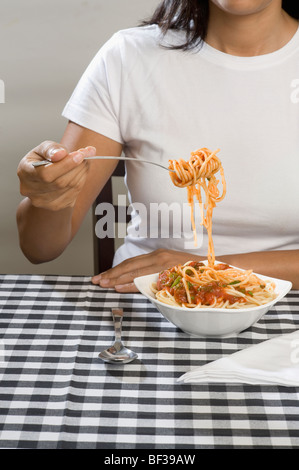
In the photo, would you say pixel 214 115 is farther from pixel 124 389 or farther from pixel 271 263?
pixel 124 389

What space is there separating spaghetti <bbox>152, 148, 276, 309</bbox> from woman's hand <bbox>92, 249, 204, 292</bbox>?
160 millimetres

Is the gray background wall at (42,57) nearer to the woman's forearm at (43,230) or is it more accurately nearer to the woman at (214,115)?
the woman at (214,115)

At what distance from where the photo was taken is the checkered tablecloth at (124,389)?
37.3 inches

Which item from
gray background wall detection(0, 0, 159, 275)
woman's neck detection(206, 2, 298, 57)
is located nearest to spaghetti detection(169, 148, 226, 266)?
woman's neck detection(206, 2, 298, 57)

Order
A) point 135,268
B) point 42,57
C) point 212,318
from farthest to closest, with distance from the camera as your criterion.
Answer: point 42,57 < point 135,268 < point 212,318

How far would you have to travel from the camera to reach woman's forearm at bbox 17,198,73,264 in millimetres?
1578

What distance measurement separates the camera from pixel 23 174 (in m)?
1.32

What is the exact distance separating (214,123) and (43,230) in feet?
1.84

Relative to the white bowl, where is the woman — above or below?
above

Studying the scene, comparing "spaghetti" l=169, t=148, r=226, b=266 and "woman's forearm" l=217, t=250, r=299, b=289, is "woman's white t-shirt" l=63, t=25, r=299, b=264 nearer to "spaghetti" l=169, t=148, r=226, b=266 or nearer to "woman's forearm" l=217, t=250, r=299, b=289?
"woman's forearm" l=217, t=250, r=299, b=289


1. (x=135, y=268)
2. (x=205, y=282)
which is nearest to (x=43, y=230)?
(x=135, y=268)

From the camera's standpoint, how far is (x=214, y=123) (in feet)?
5.72

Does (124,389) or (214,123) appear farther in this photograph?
(214,123)
